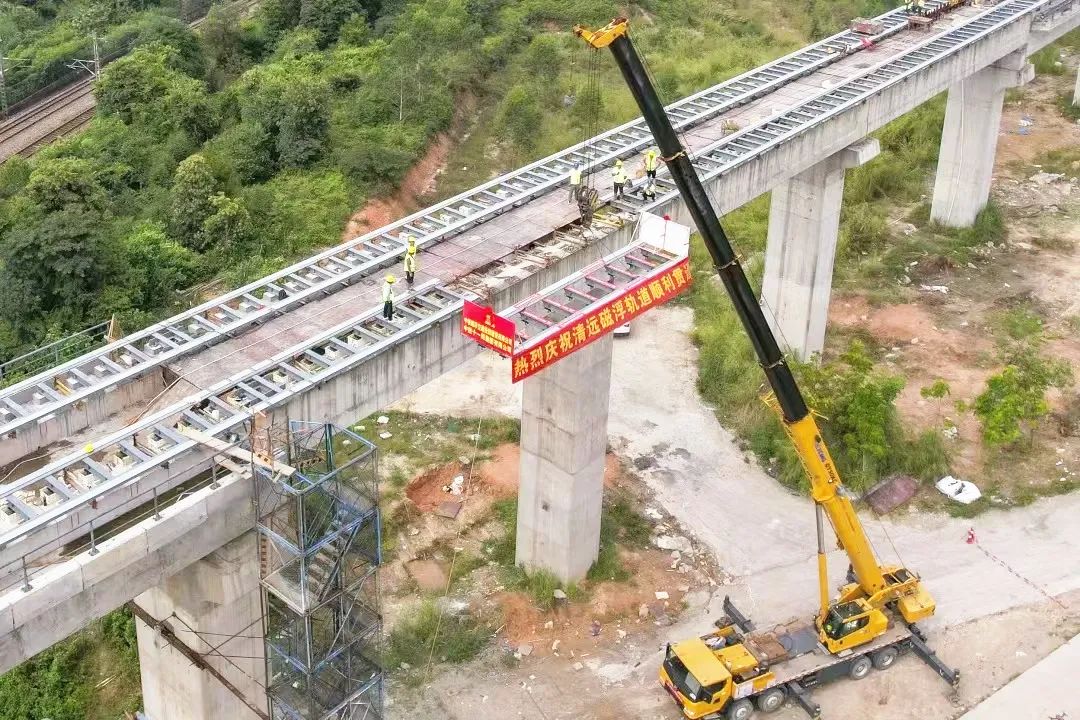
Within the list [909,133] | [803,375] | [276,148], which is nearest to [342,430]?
[803,375]

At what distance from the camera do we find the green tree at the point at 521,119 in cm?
5291

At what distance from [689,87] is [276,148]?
64.5ft

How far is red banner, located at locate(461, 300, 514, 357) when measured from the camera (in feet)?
65.3

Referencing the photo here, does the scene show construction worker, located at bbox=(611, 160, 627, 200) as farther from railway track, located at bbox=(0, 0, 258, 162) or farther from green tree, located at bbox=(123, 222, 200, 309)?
railway track, located at bbox=(0, 0, 258, 162)

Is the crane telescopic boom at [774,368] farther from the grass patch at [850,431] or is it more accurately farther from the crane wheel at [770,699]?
the grass patch at [850,431]

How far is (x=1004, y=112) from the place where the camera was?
2229 inches

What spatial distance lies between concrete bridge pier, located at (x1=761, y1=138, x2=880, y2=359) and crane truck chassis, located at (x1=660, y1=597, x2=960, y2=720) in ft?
40.0

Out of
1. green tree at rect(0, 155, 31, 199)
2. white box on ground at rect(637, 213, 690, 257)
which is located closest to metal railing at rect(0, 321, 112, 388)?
green tree at rect(0, 155, 31, 199)

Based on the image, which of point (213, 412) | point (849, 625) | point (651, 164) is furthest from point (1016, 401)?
point (213, 412)

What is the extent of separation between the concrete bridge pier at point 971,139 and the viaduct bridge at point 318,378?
730cm

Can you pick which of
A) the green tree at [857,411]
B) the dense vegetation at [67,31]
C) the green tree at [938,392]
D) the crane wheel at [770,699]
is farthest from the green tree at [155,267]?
the crane wheel at [770,699]

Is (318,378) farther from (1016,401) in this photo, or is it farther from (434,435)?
(1016,401)

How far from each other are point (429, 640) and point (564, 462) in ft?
16.3

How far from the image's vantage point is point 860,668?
82.4 ft
